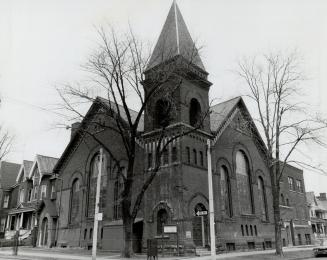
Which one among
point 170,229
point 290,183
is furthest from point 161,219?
point 290,183

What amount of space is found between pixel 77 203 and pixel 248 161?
59.4 ft

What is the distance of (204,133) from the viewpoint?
98.0 feet

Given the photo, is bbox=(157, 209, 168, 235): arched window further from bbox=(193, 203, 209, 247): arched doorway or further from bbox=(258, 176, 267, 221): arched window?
bbox=(258, 176, 267, 221): arched window

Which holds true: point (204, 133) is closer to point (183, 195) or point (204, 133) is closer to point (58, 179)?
point (183, 195)

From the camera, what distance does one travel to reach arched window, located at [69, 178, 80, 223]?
117ft

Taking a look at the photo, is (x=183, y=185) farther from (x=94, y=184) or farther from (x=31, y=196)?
(x=31, y=196)

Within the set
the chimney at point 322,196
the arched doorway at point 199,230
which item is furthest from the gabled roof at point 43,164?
the chimney at point 322,196

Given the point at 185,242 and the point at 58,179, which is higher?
the point at 58,179

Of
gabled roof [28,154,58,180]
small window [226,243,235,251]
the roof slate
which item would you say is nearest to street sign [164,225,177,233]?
small window [226,243,235,251]

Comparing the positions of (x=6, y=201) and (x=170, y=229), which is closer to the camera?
(x=170, y=229)

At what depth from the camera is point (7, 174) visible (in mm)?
58656

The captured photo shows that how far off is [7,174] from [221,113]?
133ft

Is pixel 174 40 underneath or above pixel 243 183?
above

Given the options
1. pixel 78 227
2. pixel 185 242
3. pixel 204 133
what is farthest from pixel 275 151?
pixel 78 227
